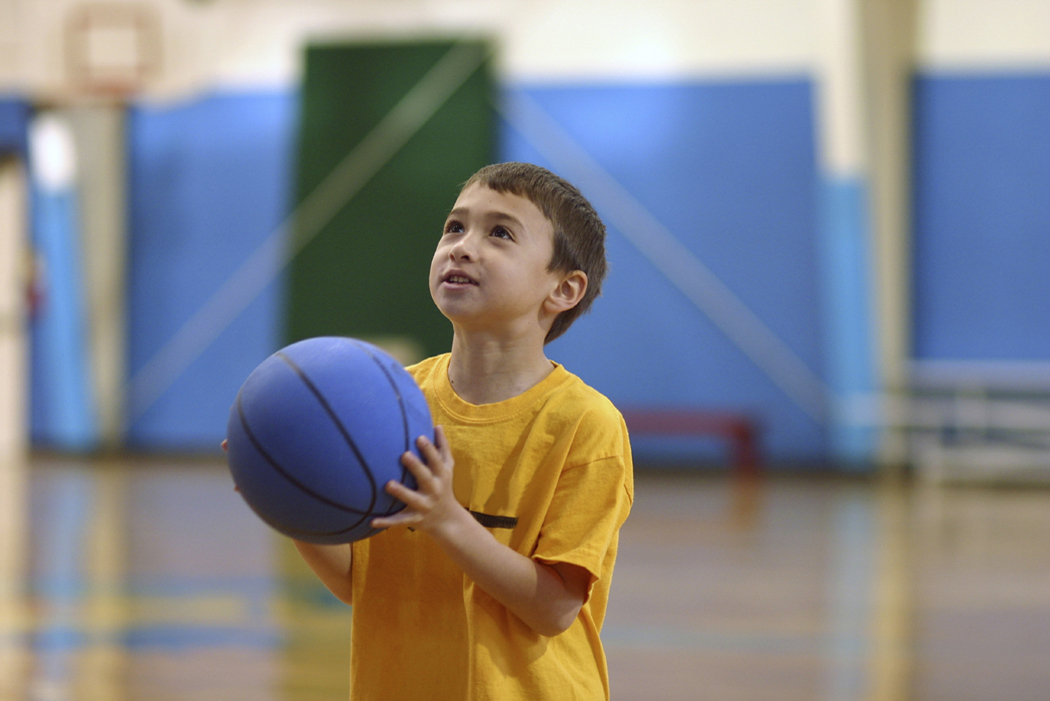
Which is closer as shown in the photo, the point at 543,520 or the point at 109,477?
the point at 543,520

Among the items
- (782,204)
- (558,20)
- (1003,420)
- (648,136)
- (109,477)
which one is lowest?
(109,477)

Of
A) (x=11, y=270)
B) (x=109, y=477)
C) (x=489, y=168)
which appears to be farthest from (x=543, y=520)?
(x=11, y=270)

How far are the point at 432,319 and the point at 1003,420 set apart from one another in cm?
474

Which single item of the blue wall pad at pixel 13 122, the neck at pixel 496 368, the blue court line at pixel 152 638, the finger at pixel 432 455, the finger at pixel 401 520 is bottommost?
the blue court line at pixel 152 638

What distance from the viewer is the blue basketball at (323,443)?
1.10 meters

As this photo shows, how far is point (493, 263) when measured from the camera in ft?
3.83

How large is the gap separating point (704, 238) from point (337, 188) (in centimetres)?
319

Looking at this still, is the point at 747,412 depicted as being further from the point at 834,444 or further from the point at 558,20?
the point at 558,20

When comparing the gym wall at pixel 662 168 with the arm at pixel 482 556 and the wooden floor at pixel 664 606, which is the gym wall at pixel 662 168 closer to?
the wooden floor at pixel 664 606

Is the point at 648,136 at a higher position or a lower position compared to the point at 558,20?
lower

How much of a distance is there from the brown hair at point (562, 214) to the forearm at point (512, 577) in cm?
31

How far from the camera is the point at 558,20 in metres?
9.17

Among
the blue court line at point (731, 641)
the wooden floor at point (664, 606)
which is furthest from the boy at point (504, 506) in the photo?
the blue court line at point (731, 641)

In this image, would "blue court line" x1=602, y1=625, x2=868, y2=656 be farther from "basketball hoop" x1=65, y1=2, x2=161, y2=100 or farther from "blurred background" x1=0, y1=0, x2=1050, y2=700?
"basketball hoop" x1=65, y1=2, x2=161, y2=100
